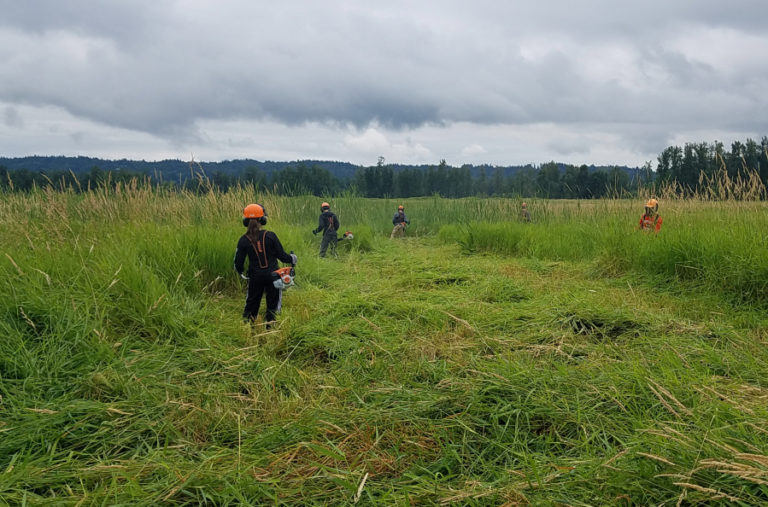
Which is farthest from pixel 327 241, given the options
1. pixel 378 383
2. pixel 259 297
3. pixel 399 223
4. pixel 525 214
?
pixel 378 383

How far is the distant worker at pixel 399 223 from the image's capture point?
50.8 feet

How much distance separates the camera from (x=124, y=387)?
2.83 m

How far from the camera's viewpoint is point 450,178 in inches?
3435

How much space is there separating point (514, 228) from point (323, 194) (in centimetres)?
979

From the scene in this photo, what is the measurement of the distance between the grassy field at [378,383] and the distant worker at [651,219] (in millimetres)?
1202

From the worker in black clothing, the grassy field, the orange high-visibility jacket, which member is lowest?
the grassy field

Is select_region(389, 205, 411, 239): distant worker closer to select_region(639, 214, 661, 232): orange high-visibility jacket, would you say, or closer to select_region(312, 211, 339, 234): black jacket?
select_region(312, 211, 339, 234): black jacket

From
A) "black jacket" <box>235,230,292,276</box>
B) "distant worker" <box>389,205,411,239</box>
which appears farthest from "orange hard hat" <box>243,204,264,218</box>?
"distant worker" <box>389,205,411,239</box>

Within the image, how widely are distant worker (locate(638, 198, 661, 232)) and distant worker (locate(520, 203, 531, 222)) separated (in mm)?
5568

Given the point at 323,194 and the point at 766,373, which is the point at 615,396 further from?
the point at 323,194

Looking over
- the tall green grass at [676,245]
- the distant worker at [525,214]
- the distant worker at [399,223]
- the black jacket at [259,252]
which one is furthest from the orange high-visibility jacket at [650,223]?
the distant worker at [399,223]

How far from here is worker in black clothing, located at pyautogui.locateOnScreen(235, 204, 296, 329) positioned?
4.74m

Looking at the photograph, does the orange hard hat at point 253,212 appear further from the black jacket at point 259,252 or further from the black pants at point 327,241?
the black pants at point 327,241

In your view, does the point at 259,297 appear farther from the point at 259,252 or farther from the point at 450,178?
the point at 450,178
